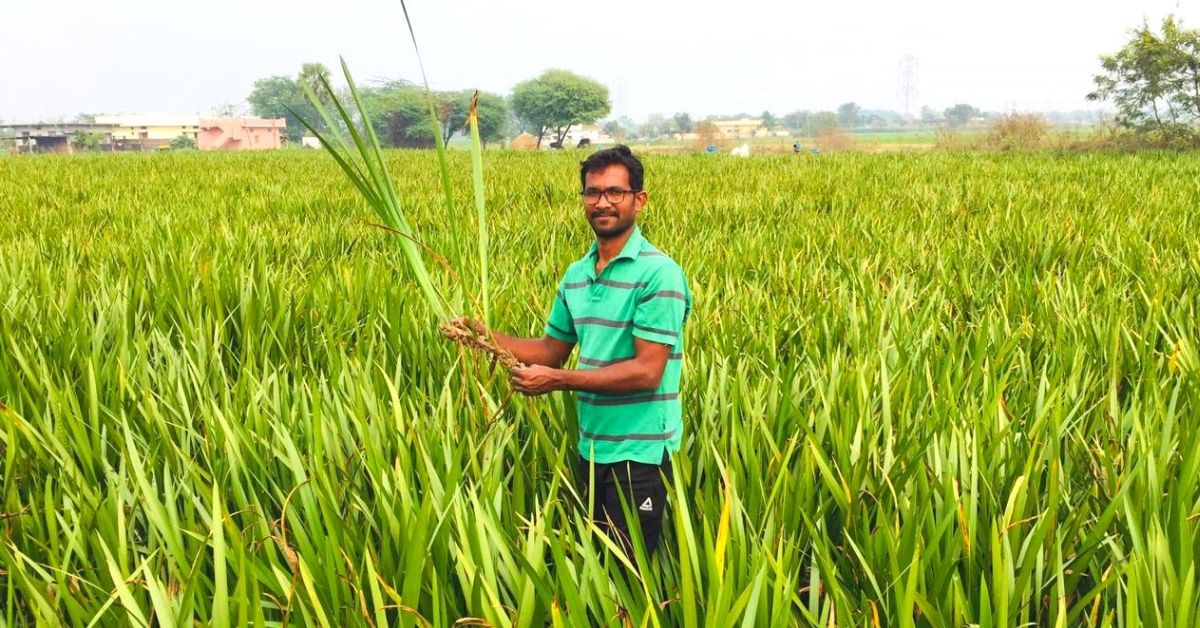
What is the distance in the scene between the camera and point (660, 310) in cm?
121

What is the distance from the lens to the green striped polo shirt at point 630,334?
1.21 metres

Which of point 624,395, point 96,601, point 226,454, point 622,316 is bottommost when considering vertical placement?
point 96,601

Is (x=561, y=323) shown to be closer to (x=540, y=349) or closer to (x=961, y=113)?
(x=540, y=349)

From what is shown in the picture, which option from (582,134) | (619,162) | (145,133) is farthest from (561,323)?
(145,133)

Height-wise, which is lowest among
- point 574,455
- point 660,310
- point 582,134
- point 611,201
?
point 574,455

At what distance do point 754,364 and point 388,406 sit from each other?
35.9 inches

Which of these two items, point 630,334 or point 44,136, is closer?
point 630,334

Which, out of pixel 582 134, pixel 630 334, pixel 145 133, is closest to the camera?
pixel 630 334

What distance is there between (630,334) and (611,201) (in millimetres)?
215

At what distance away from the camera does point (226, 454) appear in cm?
138

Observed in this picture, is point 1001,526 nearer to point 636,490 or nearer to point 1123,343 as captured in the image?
point 636,490

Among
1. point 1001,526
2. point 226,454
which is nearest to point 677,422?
point 1001,526

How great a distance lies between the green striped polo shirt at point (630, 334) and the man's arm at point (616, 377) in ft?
0.08

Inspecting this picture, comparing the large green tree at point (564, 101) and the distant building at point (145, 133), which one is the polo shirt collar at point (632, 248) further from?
the large green tree at point (564, 101)
